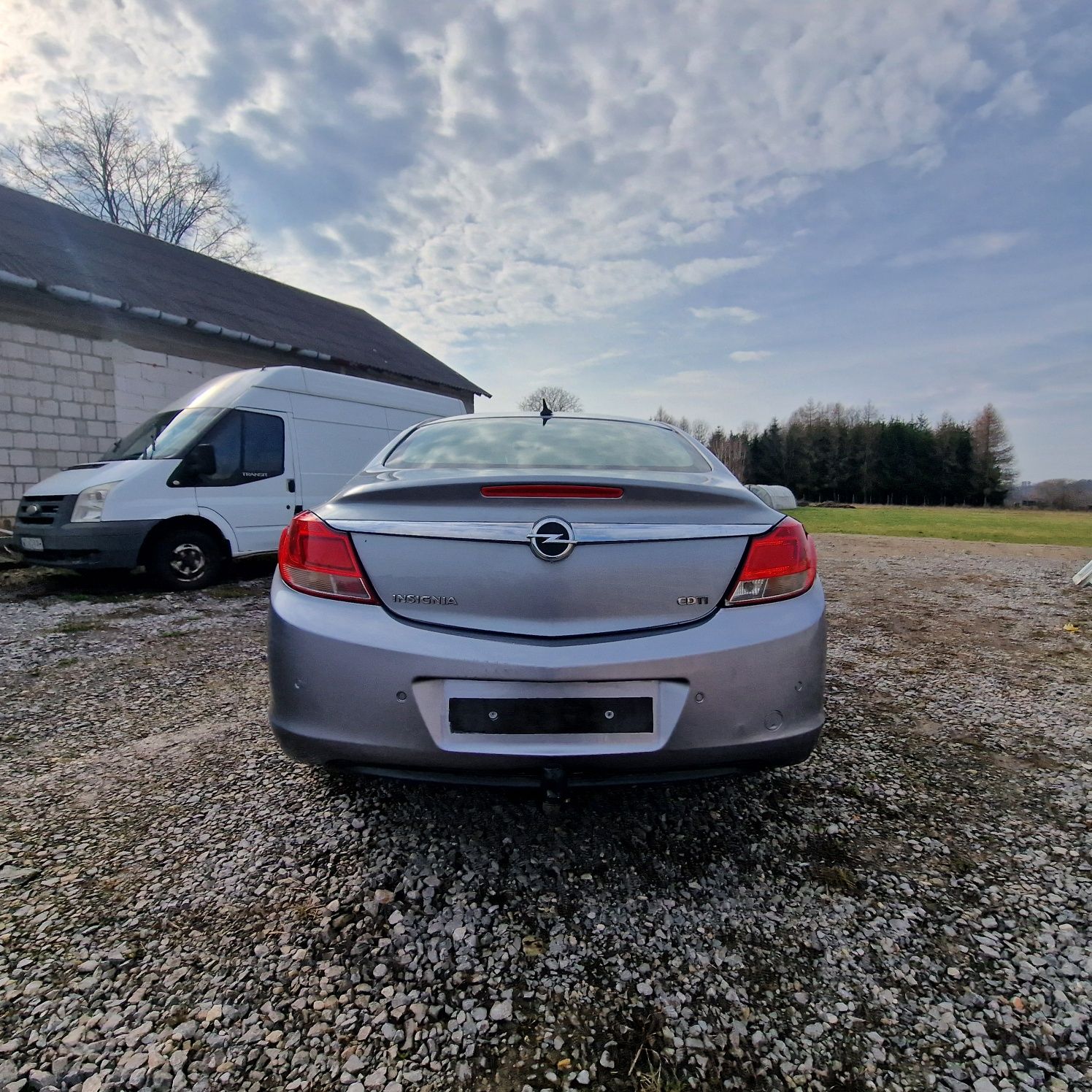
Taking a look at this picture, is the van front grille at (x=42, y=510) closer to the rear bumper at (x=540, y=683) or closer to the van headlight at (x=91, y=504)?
the van headlight at (x=91, y=504)

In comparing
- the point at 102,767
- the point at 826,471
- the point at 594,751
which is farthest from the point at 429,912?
the point at 826,471

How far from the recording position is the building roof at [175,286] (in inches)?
369

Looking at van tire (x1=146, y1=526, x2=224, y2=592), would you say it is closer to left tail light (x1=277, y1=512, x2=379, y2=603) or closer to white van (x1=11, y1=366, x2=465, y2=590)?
white van (x1=11, y1=366, x2=465, y2=590)

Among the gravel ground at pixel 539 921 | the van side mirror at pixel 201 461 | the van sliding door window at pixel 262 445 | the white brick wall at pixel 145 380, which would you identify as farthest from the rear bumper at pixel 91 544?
the white brick wall at pixel 145 380

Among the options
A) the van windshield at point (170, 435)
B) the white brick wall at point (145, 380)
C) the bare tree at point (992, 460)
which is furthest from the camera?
the bare tree at point (992, 460)

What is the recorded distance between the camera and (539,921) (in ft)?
5.23

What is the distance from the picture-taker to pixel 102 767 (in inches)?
95.0

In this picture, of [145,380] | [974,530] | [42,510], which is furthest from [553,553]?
[974,530]

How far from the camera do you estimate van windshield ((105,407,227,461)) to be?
5930mm

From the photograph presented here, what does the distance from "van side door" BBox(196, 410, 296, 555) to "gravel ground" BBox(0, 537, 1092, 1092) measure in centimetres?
357

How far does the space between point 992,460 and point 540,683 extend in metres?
76.7

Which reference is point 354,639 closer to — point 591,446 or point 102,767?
point 591,446

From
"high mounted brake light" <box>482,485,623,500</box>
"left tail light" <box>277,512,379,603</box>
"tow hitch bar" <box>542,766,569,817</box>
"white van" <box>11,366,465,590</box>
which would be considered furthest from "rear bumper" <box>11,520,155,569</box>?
"tow hitch bar" <box>542,766,569,817</box>

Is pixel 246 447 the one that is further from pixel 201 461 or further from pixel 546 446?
pixel 546 446
